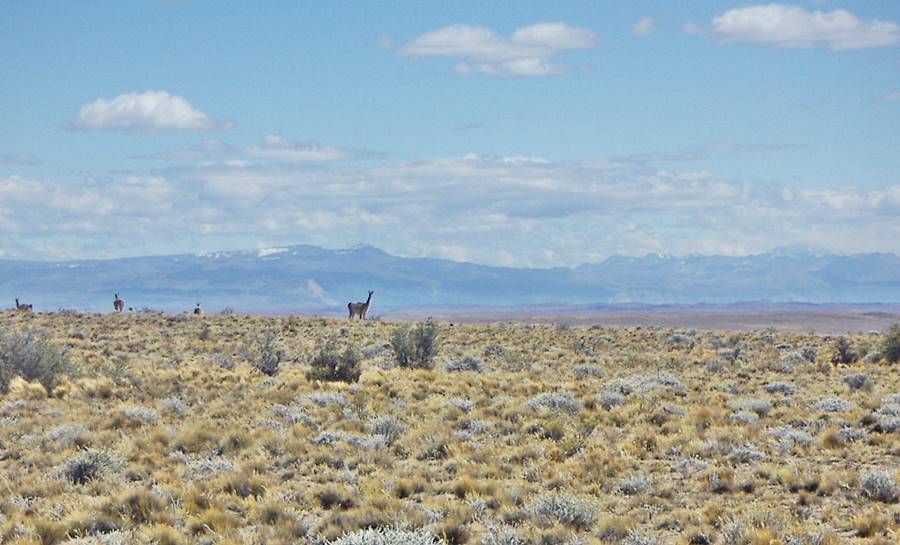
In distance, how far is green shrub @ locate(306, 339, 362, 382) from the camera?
24.8m

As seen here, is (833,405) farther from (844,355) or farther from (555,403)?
(844,355)

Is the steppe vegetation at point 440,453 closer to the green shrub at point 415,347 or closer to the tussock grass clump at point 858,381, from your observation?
the tussock grass clump at point 858,381

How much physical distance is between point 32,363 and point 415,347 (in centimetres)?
1140

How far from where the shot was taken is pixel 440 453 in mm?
16188

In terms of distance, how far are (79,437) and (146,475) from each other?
2843mm

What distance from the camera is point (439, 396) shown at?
21562mm

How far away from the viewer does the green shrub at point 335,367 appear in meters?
24.8

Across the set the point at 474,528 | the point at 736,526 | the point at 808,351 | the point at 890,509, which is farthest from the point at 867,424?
the point at 808,351

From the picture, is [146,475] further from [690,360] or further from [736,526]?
[690,360]

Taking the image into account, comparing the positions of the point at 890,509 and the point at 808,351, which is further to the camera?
the point at 808,351

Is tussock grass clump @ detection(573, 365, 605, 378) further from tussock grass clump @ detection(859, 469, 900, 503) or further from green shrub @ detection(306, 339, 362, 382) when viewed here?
tussock grass clump @ detection(859, 469, 900, 503)

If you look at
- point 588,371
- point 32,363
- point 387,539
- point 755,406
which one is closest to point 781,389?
point 755,406

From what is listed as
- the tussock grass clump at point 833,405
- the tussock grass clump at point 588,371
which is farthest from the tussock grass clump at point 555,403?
the tussock grass clump at point 588,371

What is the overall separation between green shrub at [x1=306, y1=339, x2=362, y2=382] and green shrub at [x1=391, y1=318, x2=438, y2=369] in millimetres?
4253
